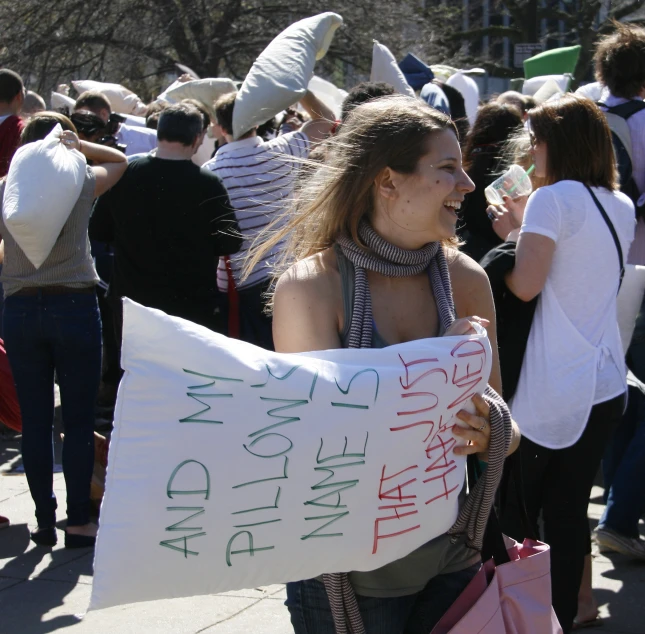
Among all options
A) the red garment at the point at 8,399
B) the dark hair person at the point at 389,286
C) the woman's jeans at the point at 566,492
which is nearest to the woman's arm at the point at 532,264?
the woman's jeans at the point at 566,492

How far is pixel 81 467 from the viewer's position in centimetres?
482

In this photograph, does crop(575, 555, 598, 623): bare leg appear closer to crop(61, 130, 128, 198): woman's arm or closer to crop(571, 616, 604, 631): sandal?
crop(571, 616, 604, 631): sandal

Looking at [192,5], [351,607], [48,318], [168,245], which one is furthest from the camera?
[192,5]

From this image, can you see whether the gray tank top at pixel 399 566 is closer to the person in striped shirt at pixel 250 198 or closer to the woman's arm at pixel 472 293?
the woman's arm at pixel 472 293

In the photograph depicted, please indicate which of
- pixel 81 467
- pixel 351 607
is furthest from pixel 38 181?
pixel 351 607

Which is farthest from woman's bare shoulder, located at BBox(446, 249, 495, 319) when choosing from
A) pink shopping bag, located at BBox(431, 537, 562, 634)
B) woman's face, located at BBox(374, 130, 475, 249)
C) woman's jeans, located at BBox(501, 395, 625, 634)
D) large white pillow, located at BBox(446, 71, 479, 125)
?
large white pillow, located at BBox(446, 71, 479, 125)

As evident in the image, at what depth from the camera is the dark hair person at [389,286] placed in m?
2.17

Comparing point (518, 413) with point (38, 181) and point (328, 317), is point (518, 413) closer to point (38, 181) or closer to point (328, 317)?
point (328, 317)

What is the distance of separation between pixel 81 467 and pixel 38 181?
4.59 feet

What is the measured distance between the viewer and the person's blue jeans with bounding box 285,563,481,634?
218cm

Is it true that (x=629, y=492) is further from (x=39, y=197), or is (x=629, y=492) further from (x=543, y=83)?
(x=543, y=83)

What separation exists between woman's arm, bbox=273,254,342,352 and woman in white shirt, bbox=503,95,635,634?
132 centimetres

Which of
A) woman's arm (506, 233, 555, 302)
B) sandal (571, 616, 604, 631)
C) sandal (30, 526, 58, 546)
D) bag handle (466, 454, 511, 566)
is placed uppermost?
woman's arm (506, 233, 555, 302)

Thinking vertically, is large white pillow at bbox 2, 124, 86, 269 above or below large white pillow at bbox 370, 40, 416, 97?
below
